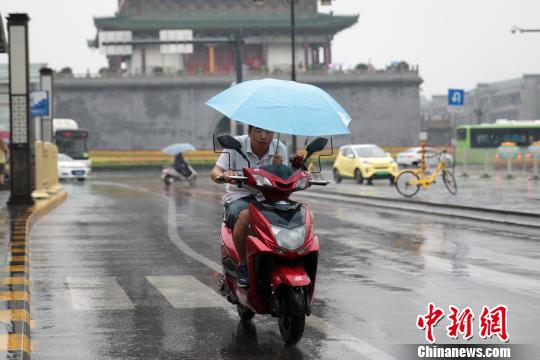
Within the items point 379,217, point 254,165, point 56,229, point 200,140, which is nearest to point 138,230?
point 56,229

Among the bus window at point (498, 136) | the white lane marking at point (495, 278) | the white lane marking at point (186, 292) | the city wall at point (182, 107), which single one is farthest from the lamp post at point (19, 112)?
the city wall at point (182, 107)

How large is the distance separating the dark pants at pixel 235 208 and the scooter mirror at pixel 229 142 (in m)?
0.39

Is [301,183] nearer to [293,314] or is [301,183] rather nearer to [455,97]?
[293,314]

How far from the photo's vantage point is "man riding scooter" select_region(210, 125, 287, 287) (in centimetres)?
726

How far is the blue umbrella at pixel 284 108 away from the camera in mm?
7277

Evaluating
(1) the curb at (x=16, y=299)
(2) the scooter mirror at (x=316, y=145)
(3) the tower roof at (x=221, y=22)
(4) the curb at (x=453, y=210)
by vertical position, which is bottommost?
(4) the curb at (x=453, y=210)

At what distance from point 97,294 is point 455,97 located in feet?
72.4

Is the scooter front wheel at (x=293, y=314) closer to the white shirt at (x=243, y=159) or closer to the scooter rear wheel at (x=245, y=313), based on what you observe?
the scooter rear wheel at (x=245, y=313)

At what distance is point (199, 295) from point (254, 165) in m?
1.87

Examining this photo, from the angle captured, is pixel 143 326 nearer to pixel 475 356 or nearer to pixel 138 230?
pixel 475 356

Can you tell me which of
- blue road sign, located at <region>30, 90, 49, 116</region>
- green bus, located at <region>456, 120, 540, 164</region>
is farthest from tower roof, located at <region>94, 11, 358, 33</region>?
blue road sign, located at <region>30, 90, 49, 116</region>

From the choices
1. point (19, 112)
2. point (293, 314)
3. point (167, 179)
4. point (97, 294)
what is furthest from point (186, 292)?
point (167, 179)

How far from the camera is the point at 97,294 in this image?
30.3 ft

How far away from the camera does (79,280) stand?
10.3 meters
